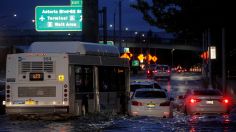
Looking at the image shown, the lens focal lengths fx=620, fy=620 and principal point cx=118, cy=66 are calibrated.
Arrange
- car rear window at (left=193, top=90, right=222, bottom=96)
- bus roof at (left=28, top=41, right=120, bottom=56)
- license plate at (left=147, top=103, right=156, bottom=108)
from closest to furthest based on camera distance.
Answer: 1. bus roof at (left=28, top=41, right=120, bottom=56)
2. license plate at (left=147, top=103, right=156, bottom=108)
3. car rear window at (left=193, top=90, right=222, bottom=96)

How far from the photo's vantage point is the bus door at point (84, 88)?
25.0m

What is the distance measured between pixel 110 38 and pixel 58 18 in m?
69.2

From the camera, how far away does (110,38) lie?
113 metres

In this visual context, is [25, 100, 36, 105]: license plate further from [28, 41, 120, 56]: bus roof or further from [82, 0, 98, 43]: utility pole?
[82, 0, 98, 43]: utility pole

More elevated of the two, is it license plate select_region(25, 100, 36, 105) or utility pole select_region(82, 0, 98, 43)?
utility pole select_region(82, 0, 98, 43)

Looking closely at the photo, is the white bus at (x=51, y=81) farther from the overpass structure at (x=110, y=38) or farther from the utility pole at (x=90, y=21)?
the overpass structure at (x=110, y=38)

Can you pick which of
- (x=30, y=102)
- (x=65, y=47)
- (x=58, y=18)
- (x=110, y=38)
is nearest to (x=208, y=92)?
(x=65, y=47)

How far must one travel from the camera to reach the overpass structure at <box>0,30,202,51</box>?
8806 centimetres

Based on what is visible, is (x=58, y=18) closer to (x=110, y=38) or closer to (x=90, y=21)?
(x=90, y=21)

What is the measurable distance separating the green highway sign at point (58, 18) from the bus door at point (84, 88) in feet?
59.2

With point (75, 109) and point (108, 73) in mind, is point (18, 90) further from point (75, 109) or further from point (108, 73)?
point (108, 73)

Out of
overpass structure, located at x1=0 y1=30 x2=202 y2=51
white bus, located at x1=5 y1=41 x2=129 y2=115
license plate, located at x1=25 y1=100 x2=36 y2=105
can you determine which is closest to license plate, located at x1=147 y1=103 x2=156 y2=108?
white bus, located at x1=5 y1=41 x2=129 y2=115

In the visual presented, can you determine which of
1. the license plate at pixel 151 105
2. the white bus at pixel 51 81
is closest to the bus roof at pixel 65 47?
the white bus at pixel 51 81

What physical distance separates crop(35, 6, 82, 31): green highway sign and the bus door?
1805cm
